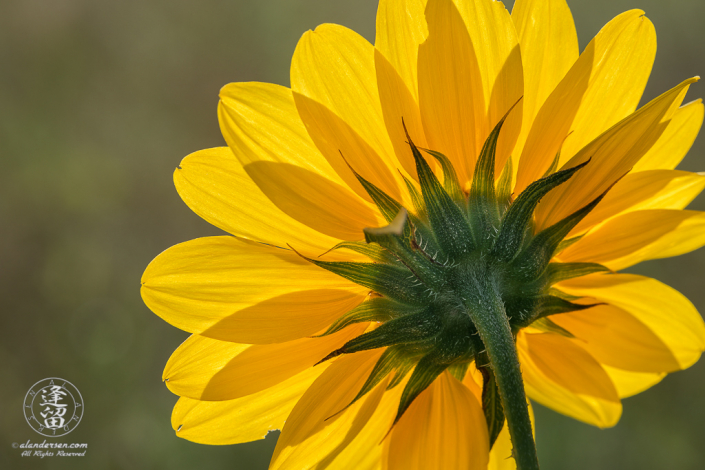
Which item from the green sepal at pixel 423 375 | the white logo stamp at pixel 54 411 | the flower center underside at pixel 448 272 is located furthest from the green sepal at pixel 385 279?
the white logo stamp at pixel 54 411

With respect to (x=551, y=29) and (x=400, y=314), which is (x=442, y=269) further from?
(x=551, y=29)

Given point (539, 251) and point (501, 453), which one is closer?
point (539, 251)

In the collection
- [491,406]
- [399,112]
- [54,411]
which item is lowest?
[54,411]

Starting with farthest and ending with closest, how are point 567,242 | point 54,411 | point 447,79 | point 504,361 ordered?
point 54,411 → point 567,242 → point 447,79 → point 504,361

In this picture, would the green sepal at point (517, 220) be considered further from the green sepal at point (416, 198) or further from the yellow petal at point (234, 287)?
the yellow petal at point (234, 287)

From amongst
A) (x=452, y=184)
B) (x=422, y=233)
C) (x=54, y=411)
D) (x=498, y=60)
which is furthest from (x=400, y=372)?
(x=54, y=411)

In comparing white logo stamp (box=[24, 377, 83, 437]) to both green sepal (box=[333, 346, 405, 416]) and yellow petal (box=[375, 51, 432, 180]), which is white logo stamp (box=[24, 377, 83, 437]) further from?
yellow petal (box=[375, 51, 432, 180])

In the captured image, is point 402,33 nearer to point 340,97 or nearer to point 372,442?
point 340,97
